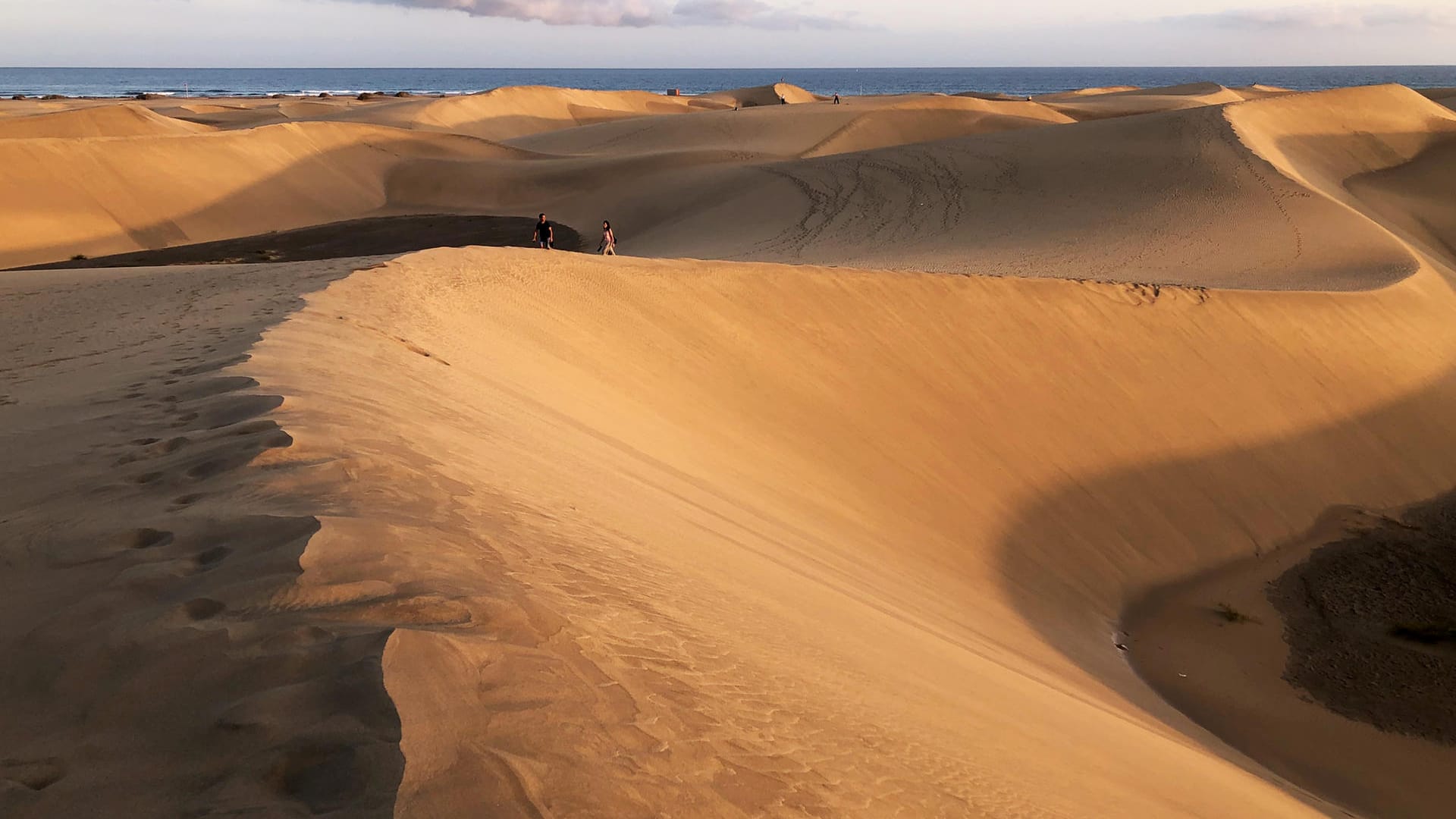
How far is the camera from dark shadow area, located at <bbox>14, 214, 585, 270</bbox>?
2127 centimetres

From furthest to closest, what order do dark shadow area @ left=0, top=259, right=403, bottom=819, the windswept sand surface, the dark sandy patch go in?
the dark sandy patch
the windswept sand surface
dark shadow area @ left=0, top=259, right=403, bottom=819

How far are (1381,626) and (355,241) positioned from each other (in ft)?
69.6

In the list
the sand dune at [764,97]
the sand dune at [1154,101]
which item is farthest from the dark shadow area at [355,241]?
the sand dune at [764,97]

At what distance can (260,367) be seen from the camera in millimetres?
5273

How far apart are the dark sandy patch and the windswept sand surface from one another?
20 centimetres

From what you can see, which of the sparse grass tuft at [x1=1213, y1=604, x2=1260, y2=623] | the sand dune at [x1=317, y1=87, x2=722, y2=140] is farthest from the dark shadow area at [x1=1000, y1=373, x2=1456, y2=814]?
the sand dune at [x1=317, y1=87, x2=722, y2=140]

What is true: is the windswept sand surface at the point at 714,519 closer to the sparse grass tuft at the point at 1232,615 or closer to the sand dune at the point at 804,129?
the sparse grass tuft at the point at 1232,615

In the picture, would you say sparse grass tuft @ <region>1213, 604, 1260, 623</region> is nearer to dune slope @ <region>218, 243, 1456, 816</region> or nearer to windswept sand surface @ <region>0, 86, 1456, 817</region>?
windswept sand surface @ <region>0, 86, 1456, 817</region>

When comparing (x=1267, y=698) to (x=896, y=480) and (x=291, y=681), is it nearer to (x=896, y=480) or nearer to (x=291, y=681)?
(x=896, y=480)

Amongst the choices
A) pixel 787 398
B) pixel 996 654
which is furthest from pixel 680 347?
pixel 996 654

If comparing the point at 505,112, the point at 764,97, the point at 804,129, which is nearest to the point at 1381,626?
the point at 804,129

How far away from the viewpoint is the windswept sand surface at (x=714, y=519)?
7.89 ft

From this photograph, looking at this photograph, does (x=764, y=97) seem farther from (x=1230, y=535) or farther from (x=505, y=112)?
(x=1230, y=535)

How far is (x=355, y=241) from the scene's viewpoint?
78.5 ft
